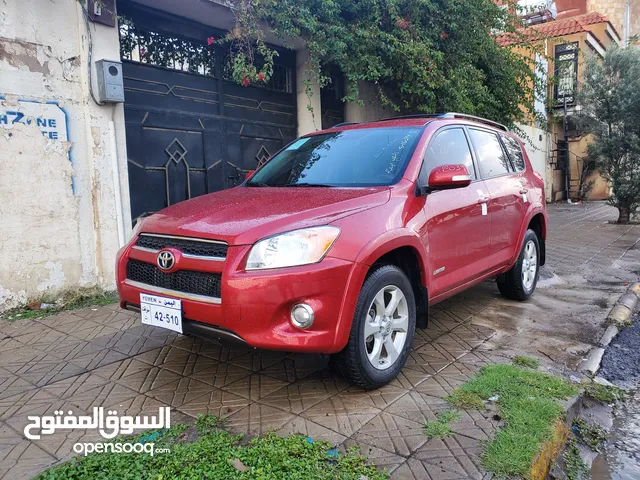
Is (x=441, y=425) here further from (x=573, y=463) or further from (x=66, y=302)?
(x=66, y=302)

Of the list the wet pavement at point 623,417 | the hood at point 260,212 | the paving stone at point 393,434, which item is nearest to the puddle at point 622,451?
the wet pavement at point 623,417

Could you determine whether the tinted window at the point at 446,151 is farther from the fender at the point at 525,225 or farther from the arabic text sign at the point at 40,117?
the arabic text sign at the point at 40,117

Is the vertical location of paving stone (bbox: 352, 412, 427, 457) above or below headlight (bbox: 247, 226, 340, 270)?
below

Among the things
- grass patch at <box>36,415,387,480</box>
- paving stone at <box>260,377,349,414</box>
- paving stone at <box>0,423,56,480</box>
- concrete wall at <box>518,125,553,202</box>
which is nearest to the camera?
grass patch at <box>36,415,387,480</box>

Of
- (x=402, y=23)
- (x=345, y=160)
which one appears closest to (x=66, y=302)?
(x=345, y=160)

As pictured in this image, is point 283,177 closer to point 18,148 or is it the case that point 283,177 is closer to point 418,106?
point 18,148

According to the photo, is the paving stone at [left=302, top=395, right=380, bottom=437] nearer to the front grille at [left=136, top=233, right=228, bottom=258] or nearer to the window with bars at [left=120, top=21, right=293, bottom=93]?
the front grille at [left=136, top=233, right=228, bottom=258]

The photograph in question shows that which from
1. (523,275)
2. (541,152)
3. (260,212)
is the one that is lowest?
(523,275)

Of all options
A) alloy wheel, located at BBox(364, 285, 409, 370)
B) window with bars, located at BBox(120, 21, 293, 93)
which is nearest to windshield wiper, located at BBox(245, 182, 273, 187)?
alloy wheel, located at BBox(364, 285, 409, 370)

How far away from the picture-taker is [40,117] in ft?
16.5

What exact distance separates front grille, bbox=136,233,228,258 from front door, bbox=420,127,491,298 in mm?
1431

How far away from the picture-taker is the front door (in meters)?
3.55

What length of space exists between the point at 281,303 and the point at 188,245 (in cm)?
72

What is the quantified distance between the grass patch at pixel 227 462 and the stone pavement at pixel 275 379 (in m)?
0.13
